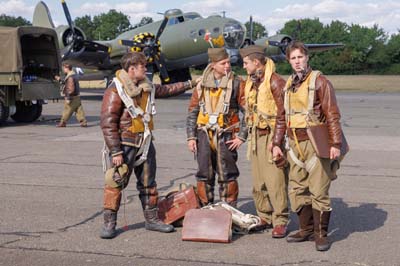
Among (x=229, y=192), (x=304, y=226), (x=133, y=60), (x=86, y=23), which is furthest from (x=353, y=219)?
(x=86, y=23)

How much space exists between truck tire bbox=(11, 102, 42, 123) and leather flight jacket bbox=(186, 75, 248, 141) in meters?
13.6

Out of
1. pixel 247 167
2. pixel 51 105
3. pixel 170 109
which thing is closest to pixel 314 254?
pixel 247 167

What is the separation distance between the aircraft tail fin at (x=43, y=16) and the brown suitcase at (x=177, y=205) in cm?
2774

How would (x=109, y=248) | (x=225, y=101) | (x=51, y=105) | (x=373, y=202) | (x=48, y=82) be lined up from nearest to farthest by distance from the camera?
1. (x=109, y=248)
2. (x=225, y=101)
3. (x=373, y=202)
4. (x=48, y=82)
5. (x=51, y=105)

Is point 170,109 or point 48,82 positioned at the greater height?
point 48,82

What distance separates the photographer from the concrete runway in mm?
5836

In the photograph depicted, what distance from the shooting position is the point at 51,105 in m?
27.5

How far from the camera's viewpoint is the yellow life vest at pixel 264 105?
6.44 m

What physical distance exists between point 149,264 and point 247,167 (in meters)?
5.52

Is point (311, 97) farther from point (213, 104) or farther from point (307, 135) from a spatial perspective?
point (213, 104)

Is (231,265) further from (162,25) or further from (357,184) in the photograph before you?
(162,25)

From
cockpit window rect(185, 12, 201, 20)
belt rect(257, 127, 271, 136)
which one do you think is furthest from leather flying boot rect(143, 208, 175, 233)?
cockpit window rect(185, 12, 201, 20)

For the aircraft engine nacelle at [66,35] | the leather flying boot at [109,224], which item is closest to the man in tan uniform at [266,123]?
the leather flying boot at [109,224]

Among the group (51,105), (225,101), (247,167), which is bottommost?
(51,105)
